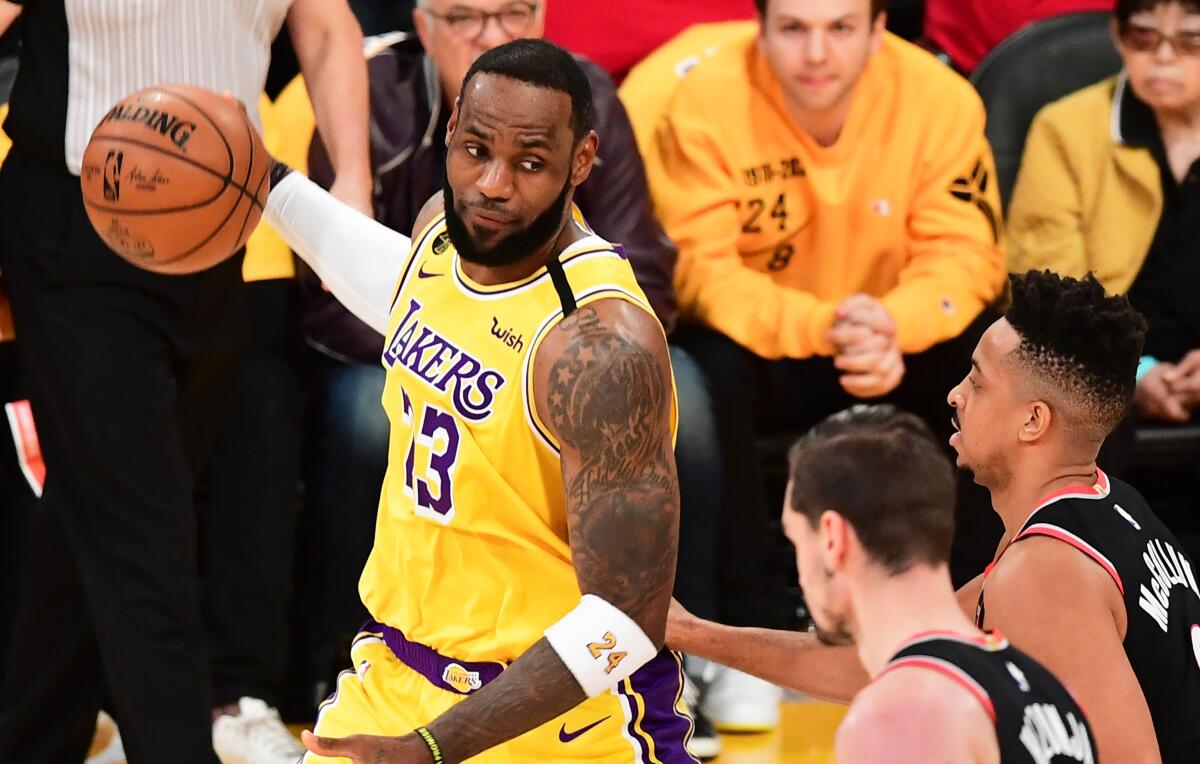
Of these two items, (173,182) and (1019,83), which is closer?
(173,182)

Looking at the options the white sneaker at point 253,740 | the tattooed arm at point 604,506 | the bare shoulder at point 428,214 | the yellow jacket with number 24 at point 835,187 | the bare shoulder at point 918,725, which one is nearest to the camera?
the bare shoulder at point 918,725

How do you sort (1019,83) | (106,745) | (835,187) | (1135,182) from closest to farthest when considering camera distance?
(106,745), (835,187), (1135,182), (1019,83)

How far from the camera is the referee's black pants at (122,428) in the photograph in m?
4.01

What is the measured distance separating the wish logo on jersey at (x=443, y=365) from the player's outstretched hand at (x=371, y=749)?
1.95ft

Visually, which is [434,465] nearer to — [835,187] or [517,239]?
[517,239]

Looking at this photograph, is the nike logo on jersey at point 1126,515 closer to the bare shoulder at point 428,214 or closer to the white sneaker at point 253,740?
the bare shoulder at point 428,214

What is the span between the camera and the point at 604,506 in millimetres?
2979

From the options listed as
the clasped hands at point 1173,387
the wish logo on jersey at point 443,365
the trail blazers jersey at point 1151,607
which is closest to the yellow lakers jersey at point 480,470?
the wish logo on jersey at point 443,365

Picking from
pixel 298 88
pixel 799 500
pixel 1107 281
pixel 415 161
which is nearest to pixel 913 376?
pixel 1107 281

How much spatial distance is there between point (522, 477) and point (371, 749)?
1.88ft

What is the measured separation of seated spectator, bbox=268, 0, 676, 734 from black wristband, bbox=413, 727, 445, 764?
191cm

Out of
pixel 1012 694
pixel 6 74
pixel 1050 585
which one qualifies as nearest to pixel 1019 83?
pixel 6 74

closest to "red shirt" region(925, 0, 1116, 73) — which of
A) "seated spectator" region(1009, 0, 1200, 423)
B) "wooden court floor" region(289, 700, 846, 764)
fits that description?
"seated spectator" region(1009, 0, 1200, 423)

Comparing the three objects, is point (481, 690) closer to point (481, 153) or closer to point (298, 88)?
point (481, 153)
